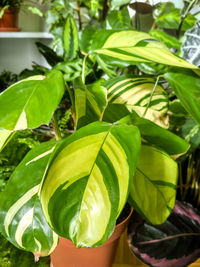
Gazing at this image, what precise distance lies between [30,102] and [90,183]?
175 millimetres

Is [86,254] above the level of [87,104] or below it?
below

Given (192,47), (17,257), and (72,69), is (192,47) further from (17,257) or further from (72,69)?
(17,257)

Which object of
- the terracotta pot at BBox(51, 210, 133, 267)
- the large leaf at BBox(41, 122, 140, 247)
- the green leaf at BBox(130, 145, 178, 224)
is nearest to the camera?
the large leaf at BBox(41, 122, 140, 247)

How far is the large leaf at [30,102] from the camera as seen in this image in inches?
15.3

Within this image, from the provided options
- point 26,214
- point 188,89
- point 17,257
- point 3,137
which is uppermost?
point 188,89

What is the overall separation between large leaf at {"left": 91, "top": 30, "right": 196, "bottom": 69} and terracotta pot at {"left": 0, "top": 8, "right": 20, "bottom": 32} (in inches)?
34.2

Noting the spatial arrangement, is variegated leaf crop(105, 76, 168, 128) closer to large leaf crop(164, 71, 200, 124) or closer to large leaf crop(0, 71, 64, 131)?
large leaf crop(164, 71, 200, 124)

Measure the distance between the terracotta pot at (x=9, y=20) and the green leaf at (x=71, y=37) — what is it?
1.76ft

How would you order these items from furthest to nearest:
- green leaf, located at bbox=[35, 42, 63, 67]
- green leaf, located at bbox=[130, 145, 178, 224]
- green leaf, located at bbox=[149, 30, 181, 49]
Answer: green leaf, located at bbox=[35, 42, 63, 67] → green leaf, located at bbox=[149, 30, 181, 49] → green leaf, located at bbox=[130, 145, 178, 224]

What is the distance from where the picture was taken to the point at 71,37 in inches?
34.4

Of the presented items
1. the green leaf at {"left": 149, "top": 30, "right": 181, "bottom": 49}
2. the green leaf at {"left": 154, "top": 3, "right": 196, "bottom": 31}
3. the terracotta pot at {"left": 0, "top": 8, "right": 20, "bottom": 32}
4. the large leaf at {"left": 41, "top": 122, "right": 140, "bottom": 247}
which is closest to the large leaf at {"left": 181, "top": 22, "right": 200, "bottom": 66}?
the green leaf at {"left": 149, "top": 30, "right": 181, "bottom": 49}

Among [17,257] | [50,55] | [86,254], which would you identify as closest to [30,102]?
[86,254]

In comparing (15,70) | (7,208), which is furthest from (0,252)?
(15,70)

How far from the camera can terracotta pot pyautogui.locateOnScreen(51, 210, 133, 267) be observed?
0.57 meters
